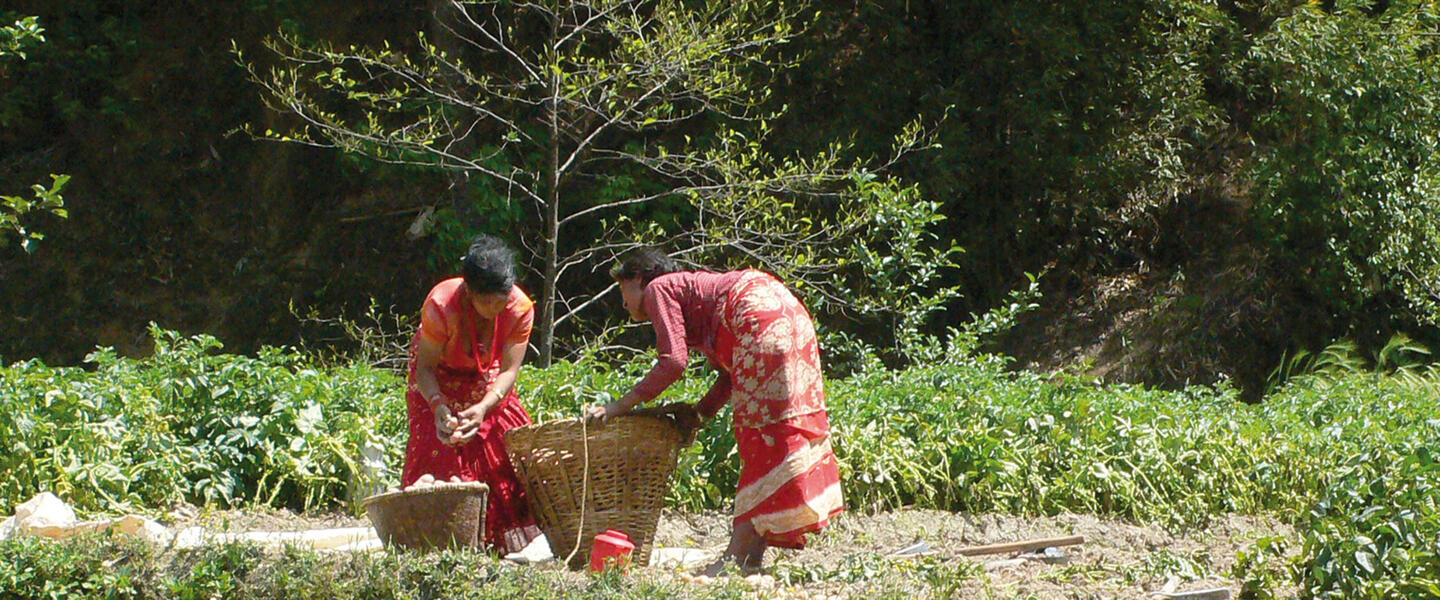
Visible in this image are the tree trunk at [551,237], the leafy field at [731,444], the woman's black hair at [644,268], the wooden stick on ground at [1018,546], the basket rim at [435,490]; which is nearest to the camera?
the basket rim at [435,490]


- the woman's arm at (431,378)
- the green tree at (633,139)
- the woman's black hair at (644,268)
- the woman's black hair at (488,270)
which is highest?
the green tree at (633,139)

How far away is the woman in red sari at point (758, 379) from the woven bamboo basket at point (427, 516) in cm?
58

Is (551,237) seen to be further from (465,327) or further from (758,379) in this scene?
(758,379)

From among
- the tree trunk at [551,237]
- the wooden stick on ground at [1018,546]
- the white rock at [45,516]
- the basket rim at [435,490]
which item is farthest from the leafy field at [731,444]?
the basket rim at [435,490]

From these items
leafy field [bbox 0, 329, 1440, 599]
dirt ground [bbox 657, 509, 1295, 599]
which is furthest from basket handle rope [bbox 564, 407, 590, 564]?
leafy field [bbox 0, 329, 1440, 599]

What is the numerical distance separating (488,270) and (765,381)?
1.04 m

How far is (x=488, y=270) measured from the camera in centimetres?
480

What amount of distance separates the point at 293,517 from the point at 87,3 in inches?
381

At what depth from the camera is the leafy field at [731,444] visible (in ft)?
20.3

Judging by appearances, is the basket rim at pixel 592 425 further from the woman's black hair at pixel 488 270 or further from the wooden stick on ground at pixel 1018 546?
the wooden stick on ground at pixel 1018 546

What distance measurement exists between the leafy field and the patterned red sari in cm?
127

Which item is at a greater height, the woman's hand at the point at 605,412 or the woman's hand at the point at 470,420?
the woman's hand at the point at 470,420

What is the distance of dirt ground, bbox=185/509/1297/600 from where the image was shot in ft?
15.9

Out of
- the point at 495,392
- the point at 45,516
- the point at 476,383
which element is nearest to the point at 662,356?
the point at 495,392
